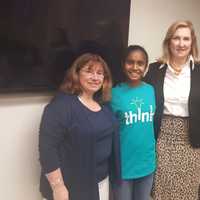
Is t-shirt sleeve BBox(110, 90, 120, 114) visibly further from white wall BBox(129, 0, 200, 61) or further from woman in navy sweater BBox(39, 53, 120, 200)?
white wall BBox(129, 0, 200, 61)

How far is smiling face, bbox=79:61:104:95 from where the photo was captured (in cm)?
177

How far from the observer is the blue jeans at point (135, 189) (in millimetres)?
2033

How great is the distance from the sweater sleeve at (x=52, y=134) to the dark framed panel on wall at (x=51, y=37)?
26 centimetres

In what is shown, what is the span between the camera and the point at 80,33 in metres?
1.96

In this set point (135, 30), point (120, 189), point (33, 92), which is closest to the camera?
point (33, 92)

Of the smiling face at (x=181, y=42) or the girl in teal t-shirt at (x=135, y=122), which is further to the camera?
the smiling face at (x=181, y=42)

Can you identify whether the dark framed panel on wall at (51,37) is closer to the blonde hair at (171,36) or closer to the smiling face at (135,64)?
the smiling face at (135,64)

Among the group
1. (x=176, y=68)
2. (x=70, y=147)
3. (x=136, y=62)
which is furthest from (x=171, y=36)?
(x=70, y=147)

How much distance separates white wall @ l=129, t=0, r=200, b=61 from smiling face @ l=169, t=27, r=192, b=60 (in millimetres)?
374

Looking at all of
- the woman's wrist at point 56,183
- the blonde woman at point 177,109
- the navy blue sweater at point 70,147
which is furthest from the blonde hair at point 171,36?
the woman's wrist at point 56,183

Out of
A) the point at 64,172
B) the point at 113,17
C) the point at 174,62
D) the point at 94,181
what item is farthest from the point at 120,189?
the point at 113,17

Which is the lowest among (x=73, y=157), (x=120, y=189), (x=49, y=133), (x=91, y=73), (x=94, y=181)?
(x=120, y=189)

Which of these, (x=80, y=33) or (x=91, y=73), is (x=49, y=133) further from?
(x=80, y=33)

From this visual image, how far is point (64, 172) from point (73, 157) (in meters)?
0.09
